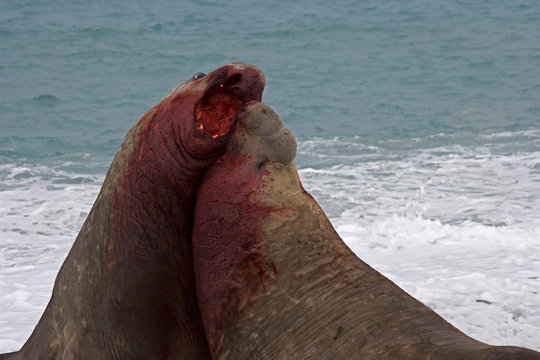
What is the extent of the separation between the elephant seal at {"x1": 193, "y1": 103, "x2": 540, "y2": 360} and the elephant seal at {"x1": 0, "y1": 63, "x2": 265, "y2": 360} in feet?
0.26

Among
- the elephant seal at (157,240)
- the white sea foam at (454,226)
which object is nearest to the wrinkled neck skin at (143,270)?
the elephant seal at (157,240)

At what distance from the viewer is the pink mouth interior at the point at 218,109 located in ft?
7.55

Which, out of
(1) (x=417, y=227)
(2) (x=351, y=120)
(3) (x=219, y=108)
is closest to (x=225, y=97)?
(3) (x=219, y=108)

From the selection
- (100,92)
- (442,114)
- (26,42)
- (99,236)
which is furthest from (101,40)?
(99,236)

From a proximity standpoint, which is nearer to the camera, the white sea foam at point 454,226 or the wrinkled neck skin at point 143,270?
the wrinkled neck skin at point 143,270

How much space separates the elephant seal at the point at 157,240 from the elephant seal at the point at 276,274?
8 centimetres

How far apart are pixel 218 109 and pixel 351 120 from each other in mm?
11880

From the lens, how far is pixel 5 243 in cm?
575

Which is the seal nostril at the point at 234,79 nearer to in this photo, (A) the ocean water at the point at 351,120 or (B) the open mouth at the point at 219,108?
(B) the open mouth at the point at 219,108

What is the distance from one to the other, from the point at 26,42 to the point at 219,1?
595 cm

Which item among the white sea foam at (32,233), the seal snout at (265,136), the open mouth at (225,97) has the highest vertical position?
the open mouth at (225,97)

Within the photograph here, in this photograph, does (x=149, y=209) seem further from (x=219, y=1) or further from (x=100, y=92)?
(x=219, y=1)

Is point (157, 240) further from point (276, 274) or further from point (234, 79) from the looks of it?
point (234, 79)

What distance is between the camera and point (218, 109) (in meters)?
2.32
